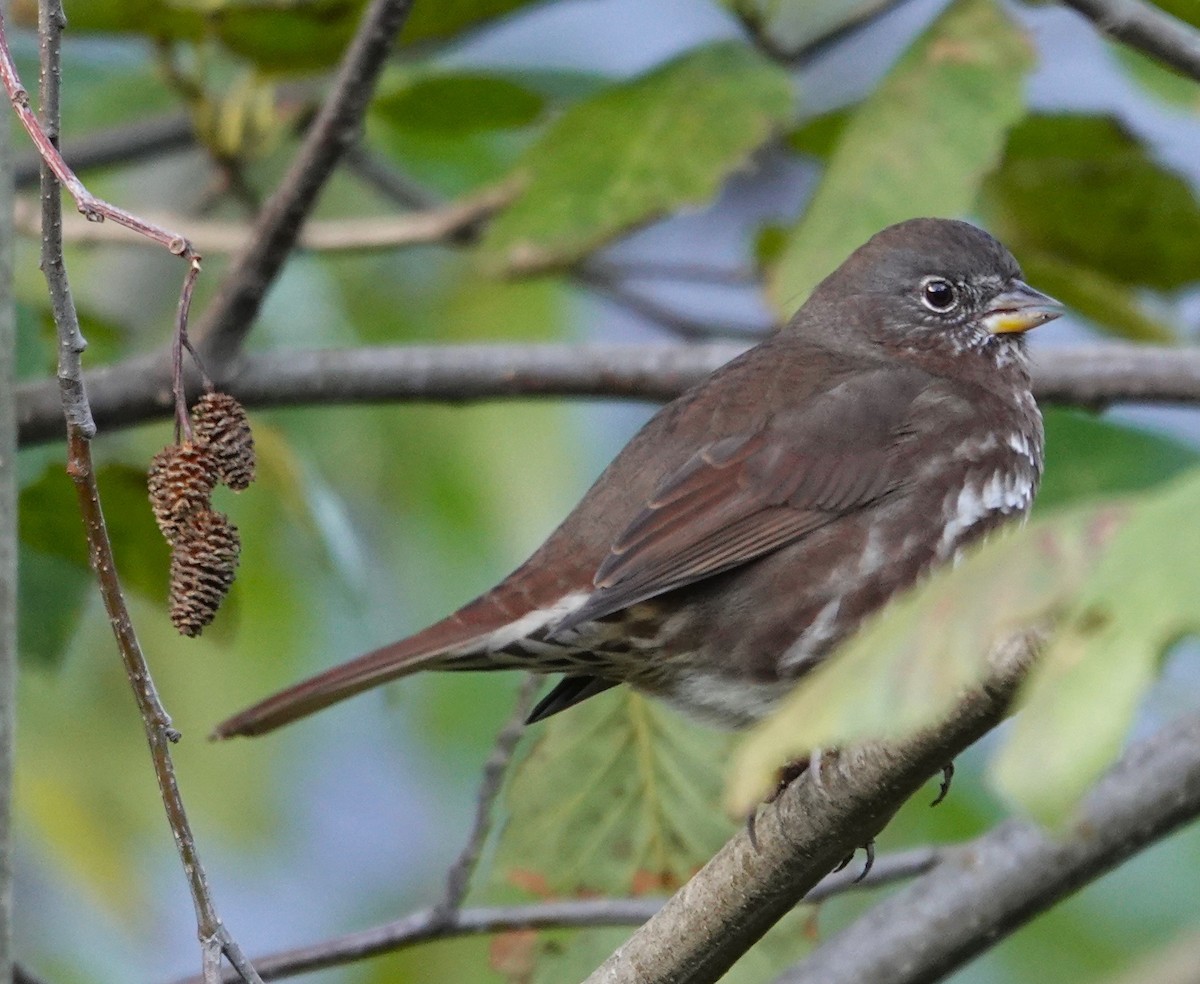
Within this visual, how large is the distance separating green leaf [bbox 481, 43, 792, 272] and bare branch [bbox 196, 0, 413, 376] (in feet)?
1.68

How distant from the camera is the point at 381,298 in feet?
23.3

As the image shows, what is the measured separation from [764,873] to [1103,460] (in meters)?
2.07

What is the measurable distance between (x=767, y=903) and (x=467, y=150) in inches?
143

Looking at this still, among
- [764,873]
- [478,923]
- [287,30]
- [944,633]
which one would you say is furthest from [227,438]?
[287,30]

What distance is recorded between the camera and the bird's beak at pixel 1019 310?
4.91 meters

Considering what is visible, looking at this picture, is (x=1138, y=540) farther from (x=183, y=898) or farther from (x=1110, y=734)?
(x=183, y=898)

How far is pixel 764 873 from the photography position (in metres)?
2.89

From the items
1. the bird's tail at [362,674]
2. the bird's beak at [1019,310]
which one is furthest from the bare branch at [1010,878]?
the bird's beak at [1019,310]

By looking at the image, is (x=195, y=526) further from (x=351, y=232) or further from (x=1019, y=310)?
(x=1019, y=310)

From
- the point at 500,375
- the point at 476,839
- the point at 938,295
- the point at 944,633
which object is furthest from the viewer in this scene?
the point at 938,295

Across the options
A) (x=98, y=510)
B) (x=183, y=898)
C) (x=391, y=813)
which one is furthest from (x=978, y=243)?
(x=183, y=898)

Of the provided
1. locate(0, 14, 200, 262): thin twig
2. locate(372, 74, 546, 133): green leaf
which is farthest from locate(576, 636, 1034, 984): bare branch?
locate(372, 74, 546, 133): green leaf

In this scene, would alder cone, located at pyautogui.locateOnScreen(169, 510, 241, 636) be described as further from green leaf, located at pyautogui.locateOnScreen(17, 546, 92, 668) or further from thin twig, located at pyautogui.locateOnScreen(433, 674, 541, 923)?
green leaf, located at pyautogui.locateOnScreen(17, 546, 92, 668)

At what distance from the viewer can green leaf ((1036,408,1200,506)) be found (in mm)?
4406
